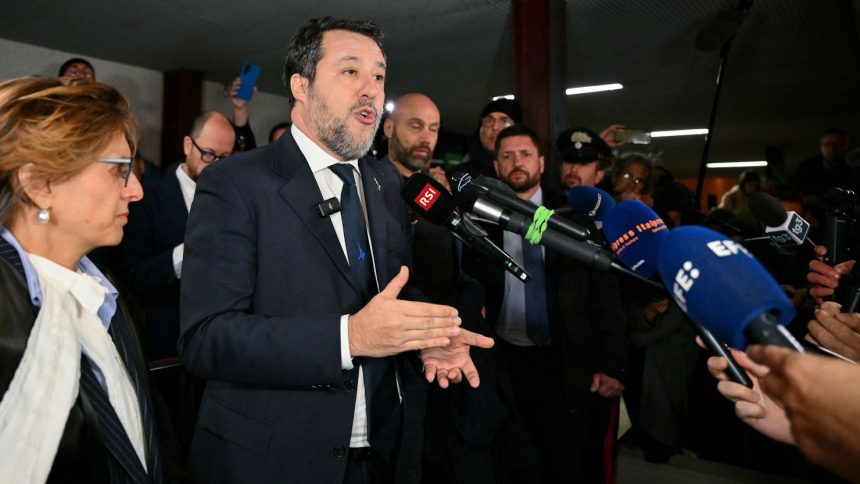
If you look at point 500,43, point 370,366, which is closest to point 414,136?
point 370,366

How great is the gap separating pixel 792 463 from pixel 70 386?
2869 mm

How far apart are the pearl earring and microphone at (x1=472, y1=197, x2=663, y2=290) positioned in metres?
0.78

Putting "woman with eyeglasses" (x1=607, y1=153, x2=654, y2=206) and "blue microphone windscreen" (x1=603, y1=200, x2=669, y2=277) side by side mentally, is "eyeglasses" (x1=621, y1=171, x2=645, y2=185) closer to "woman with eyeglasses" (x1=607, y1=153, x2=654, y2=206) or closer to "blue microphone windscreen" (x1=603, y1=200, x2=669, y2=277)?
"woman with eyeglasses" (x1=607, y1=153, x2=654, y2=206)

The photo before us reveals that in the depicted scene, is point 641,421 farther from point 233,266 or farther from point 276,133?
point 276,133

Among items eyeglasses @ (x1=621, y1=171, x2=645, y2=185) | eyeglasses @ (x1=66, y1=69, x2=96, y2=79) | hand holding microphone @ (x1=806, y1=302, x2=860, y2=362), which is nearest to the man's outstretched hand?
hand holding microphone @ (x1=806, y1=302, x2=860, y2=362)

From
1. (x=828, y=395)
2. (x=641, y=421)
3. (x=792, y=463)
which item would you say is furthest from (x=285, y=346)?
(x=792, y=463)

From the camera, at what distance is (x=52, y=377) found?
36.2 inches

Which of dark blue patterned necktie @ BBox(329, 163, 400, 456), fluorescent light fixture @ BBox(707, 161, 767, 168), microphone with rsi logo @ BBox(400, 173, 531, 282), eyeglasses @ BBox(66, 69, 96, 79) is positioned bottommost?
dark blue patterned necktie @ BBox(329, 163, 400, 456)

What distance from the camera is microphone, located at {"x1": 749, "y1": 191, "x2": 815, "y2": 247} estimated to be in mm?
1669

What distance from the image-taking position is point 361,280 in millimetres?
1312

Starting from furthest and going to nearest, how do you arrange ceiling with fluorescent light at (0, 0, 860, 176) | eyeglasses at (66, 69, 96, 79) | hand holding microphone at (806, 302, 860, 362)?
1. ceiling with fluorescent light at (0, 0, 860, 176)
2. eyeglasses at (66, 69, 96, 79)
3. hand holding microphone at (806, 302, 860, 362)

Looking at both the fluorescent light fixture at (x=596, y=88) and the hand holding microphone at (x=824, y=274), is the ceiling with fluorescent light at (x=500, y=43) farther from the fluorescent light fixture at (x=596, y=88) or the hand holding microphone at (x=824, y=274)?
the hand holding microphone at (x=824, y=274)

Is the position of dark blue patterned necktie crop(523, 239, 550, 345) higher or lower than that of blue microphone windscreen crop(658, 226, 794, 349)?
lower

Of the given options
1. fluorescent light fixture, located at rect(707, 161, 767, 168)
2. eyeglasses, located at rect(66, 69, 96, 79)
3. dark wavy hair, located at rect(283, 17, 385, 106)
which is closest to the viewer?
dark wavy hair, located at rect(283, 17, 385, 106)
